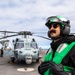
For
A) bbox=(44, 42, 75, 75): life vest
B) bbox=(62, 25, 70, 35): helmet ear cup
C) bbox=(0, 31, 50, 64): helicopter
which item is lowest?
bbox=(0, 31, 50, 64): helicopter

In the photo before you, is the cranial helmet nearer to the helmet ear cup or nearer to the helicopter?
the helmet ear cup

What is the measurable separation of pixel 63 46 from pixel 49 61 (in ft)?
0.79

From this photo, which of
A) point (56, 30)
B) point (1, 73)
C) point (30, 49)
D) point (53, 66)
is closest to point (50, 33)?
point (56, 30)

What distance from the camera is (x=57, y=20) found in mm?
2557

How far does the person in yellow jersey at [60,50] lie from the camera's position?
7.70 ft

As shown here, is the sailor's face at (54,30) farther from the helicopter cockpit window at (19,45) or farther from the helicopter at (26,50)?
the helicopter cockpit window at (19,45)

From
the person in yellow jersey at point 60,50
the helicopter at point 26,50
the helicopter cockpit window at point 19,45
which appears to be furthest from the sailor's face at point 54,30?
the helicopter cockpit window at point 19,45

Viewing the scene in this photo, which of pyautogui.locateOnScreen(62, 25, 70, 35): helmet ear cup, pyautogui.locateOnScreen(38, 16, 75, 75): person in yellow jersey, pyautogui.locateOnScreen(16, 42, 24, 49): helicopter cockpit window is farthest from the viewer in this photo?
pyautogui.locateOnScreen(16, 42, 24, 49): helicopter cockpit window

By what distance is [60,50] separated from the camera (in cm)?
243

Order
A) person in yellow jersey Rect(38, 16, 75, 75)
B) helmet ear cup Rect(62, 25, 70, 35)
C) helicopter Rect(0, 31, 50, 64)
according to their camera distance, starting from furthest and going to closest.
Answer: helicopter Rect(0, 31, 50, 64) → helmet ear cup Rect(62, 25, 70, 35) → person in yellow jersey Rect(38, 16, 75, 75)

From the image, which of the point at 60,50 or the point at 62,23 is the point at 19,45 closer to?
the point at 62,23

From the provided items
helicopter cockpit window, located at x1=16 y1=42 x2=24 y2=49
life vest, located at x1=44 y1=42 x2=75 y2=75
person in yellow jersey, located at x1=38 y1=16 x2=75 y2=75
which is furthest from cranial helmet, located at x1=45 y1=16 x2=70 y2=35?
helicopter cockpit window, located at x1=16 y1=42 x2=24 y2=49

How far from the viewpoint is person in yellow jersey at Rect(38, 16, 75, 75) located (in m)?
2.35

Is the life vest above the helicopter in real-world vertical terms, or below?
above
